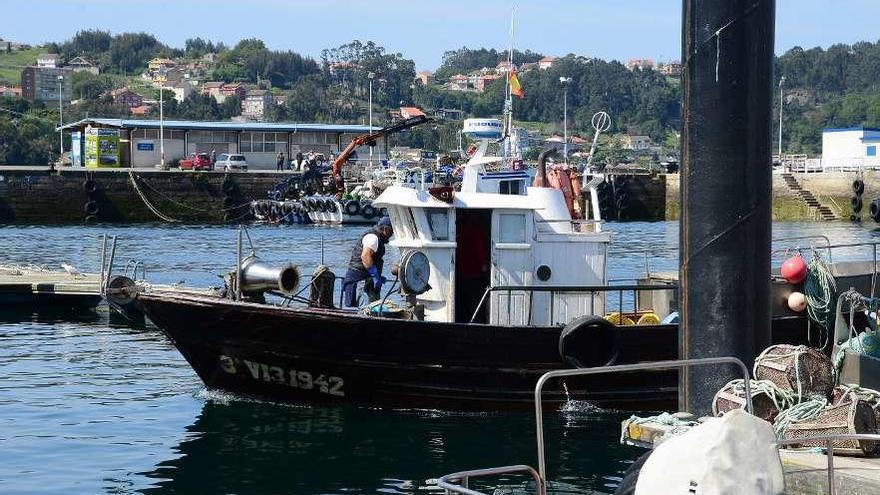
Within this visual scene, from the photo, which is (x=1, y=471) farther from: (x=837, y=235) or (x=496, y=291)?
(x=837, y=235)

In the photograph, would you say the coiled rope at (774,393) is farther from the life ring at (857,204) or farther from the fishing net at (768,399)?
the life ring at (857,204)

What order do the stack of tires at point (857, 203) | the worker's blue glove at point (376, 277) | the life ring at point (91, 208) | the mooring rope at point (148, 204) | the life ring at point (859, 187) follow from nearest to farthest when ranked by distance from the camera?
the worker's blue glove at point (376, 277) < the life ring at point (91, 208) < the mooring rope at point (148, 204) < the stack of tires at point (857, 203) < the life ring at point (859, 187)

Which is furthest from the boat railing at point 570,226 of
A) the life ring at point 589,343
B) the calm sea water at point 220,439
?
the calm sea water at point 220,439

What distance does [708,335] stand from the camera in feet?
22.7

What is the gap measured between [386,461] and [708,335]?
7.39 meters

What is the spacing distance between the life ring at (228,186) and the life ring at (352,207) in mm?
7047

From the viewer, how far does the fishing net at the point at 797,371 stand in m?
8.36

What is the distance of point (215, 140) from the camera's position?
266 ft

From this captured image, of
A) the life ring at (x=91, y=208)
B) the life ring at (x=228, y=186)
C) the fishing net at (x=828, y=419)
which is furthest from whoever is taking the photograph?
the life ring at (x=228, y=186)

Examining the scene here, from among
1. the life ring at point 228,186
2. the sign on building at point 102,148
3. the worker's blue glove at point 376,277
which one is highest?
the sign on building at point 102,148

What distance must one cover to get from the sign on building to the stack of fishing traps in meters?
70.1

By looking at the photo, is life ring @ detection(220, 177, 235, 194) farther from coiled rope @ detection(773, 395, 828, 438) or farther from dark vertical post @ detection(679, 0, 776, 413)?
dark vertical post @ detection(679, 0, 776, 413)

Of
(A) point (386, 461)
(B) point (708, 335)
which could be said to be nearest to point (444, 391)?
(A) point (386, 461)

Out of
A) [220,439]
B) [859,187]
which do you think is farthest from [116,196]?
[220,439]
